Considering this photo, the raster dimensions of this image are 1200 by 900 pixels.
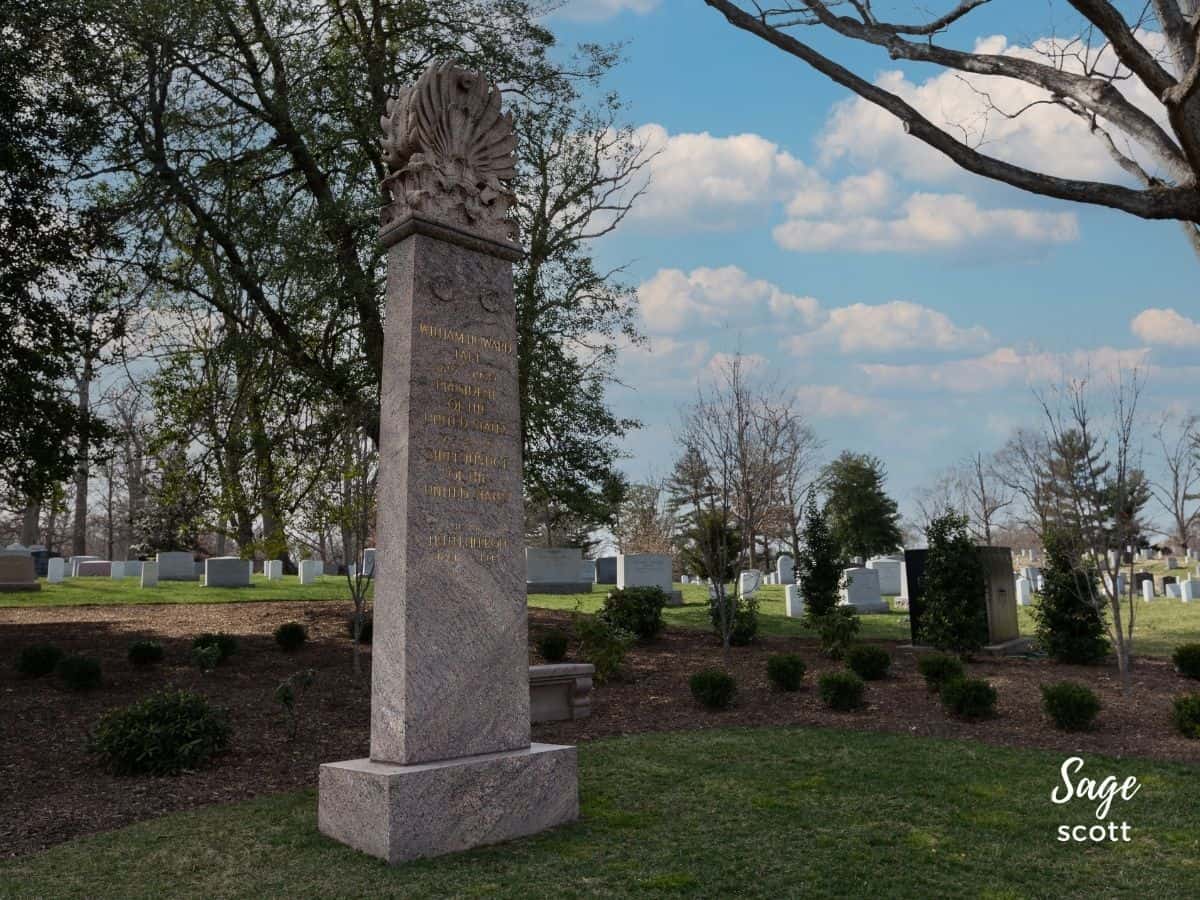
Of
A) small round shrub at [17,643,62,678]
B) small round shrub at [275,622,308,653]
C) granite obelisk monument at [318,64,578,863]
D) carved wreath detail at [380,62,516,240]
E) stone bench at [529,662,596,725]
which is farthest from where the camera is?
small round shrub at [275,622,308,653]

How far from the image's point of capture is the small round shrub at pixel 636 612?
16375mm

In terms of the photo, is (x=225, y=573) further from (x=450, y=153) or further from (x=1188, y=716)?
(x=1188, y=716)

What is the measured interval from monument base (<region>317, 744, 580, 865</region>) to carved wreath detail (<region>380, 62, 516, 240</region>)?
380cm

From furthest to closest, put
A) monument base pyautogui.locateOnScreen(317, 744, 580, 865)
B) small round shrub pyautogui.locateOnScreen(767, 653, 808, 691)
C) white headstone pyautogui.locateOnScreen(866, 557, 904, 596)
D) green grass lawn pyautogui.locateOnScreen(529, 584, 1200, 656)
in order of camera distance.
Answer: white headstone pyautogui.locateOnScreen(866, 557, 904, 596), green grass lawn pyautogui.locateOnScreen(529, 584, 1200, 656), small round shrub pyautogui.locateOnScreen(767, 653, 808, 691), monument base pyautogui.locateOnScreen(317, 744, 580, 865)

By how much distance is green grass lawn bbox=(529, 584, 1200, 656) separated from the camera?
18078 mm

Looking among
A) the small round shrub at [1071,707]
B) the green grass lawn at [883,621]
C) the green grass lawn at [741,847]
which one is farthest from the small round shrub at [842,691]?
the green grass lawn at [883,621]

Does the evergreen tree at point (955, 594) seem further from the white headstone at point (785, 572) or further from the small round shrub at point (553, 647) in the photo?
the white headstone at point (785, 572)

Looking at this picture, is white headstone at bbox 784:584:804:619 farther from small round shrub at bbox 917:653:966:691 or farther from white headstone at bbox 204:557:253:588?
white headstone at bbox 204:557:253:588

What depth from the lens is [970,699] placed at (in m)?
9.78

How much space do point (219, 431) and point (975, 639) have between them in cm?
1267

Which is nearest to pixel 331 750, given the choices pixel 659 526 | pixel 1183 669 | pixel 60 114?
pixel 60 114

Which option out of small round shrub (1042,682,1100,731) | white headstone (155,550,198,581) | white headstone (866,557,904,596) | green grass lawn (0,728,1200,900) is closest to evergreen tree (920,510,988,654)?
small round shrub (1042,682,1100,731)

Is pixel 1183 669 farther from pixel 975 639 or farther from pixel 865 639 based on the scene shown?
pixel 865 639

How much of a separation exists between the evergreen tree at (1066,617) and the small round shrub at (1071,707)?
5.62 m
